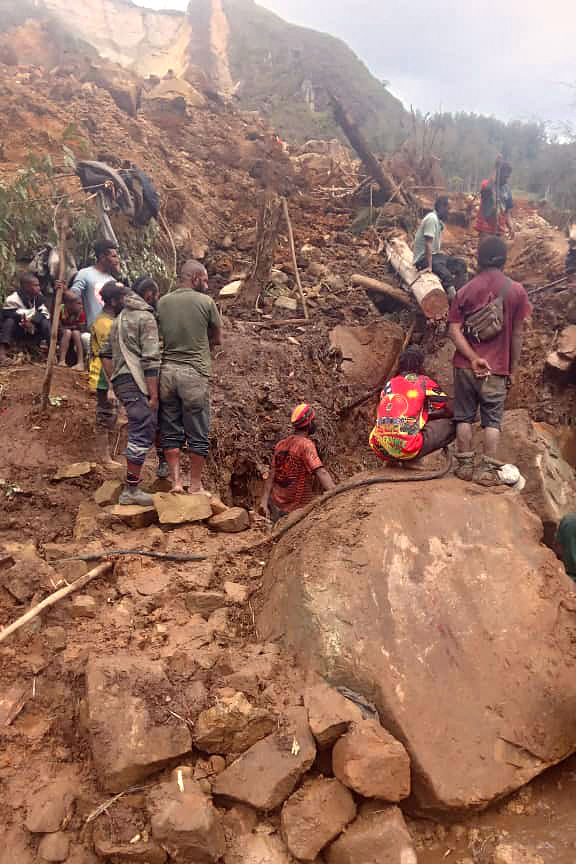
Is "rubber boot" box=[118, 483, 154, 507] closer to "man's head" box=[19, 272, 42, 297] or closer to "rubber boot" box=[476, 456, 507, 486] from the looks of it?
"rubber boot" box=[476, 456, 507, 486]

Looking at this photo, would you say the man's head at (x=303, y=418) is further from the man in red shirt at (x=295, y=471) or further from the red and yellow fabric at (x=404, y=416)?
the red and yellow fabric at (x=404, y=416)

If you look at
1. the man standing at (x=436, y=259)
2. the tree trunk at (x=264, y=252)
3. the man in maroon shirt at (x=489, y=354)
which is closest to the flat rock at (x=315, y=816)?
the man in maroon shirt at (x=489, y=354)

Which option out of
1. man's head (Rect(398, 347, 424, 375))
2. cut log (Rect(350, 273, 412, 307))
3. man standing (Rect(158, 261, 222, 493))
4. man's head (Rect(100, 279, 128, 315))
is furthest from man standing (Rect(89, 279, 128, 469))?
cut log (Rect(350, 273, 412, 307))

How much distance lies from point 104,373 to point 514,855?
12.2 feet

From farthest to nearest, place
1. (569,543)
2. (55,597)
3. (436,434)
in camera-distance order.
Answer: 1. (436,434)
2. (569,543)
3. (55,597)

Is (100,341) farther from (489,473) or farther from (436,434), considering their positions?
(489,473)

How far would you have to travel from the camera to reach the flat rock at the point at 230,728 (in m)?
2.09

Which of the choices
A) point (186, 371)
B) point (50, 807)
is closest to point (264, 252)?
point (186, 371)

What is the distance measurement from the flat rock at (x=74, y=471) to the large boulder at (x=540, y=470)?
3279 mm

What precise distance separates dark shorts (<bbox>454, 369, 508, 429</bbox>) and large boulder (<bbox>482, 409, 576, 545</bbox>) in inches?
42.7

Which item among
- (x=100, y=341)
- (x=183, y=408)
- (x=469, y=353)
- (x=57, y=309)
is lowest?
(x=183, y=408)

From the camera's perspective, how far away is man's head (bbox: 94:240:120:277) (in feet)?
16.5

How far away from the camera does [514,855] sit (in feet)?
6.33

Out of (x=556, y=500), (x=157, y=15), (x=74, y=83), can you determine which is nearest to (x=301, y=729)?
(x=556, y=500)
